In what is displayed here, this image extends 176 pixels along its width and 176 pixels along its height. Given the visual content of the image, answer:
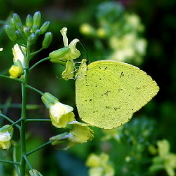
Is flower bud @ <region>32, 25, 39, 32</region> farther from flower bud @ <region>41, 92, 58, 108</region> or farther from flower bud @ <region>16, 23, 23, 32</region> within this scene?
flower bud @ <region>41, 92, 58, 108</region>

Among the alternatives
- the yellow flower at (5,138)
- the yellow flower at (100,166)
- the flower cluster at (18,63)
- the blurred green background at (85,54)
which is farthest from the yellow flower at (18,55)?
the blurred green background at (85,54)

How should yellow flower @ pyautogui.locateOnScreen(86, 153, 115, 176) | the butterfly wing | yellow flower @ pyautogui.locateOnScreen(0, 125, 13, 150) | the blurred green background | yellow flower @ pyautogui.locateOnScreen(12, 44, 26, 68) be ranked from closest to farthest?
yellow flower @ pyautogui.locateOnScreen(0, 125, 13, 150), yellow flower @ pyautogui.locateOnScreen(12, 44, 26, 68), the butterfly wing, yellow flower @ pyautogui.locateOnScreen(86, 153, 115, 176), the blurred green background

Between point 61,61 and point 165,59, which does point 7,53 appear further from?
point 61,61

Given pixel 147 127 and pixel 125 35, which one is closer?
pixel 147 127

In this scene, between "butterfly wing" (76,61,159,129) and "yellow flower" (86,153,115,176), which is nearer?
"butterfly wing" (76,61,159,129)

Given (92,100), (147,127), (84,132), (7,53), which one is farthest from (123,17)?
(84,132)

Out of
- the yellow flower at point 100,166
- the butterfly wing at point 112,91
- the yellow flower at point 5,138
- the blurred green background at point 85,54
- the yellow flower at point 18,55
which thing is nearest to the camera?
the yellow flower at point 5,138

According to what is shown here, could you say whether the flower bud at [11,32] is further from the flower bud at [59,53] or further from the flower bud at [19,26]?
the flower bud at [59,53]

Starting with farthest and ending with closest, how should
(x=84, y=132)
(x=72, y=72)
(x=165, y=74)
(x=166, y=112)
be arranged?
(x=165, y=74), (x=166, y=112), (x=72, y=72), (x=84, y=132)

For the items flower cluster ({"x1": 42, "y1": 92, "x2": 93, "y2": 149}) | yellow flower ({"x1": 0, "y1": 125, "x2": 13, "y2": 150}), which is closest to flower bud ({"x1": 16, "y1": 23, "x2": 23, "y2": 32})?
flower cluster ({"x1": 42, "y1": 92, "x2": 93, "y2": 149})

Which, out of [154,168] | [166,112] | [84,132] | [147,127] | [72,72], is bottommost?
[166,112]

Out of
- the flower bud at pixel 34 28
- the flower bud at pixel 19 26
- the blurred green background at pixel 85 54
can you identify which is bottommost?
the blurred green background at pixel 85 54
